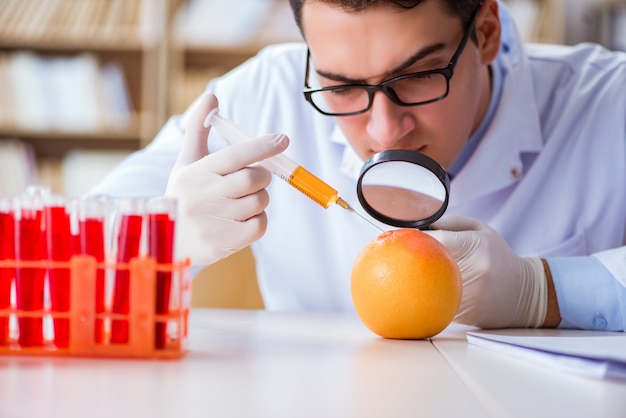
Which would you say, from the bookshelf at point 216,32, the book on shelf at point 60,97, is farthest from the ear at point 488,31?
the book on shelf at point 60,97

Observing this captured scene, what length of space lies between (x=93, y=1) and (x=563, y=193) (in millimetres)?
2507

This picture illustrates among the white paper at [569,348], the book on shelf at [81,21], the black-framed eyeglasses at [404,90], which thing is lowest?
the white paper at [569,348]

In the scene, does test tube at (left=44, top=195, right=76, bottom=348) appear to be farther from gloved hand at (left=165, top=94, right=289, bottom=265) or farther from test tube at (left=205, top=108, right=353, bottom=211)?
test tube at (left=205, top=108, right=353, bottom=211)

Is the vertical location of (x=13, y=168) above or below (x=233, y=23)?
below

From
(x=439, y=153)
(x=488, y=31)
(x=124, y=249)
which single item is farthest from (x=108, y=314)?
(x=488, y=31)

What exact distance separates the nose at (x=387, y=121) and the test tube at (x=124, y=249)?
0.60 metres

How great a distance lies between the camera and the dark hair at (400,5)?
4.24 feet

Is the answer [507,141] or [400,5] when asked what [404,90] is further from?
[507,141]

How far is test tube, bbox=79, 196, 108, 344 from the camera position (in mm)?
831

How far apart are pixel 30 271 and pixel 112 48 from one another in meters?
2.87

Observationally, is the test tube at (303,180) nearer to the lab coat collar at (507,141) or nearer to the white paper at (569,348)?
the white paper at (569,348)

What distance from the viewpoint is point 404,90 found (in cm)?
136

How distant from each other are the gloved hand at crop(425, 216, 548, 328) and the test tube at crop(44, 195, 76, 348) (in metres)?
0.54

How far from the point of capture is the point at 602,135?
176 centimetres
